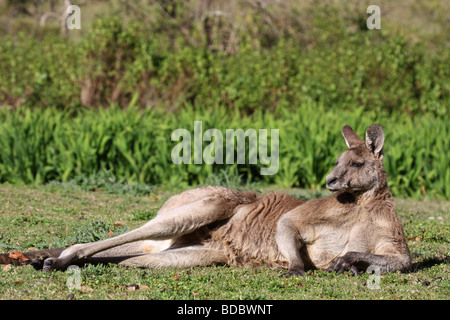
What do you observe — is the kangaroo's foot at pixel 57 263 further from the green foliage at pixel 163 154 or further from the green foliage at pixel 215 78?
the green foliage at pixel 215 78

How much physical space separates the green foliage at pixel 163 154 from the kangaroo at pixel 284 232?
3.68 m

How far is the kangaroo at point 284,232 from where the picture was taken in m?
4.76

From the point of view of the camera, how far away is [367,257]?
4637mm

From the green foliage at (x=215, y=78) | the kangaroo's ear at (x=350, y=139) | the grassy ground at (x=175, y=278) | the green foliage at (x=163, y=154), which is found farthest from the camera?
the green foliage at (x=215, y=78)

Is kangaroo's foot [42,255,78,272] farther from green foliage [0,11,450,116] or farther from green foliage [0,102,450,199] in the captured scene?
green foliage [0,11,450,116]

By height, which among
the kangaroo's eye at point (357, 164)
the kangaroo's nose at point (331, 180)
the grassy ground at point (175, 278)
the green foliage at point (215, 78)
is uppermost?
the green foliage at point (215, 78)

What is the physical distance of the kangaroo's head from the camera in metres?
4.77

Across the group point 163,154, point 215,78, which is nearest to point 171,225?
point 163,154

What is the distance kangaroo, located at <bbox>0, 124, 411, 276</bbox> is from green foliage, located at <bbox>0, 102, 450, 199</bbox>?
3683mm

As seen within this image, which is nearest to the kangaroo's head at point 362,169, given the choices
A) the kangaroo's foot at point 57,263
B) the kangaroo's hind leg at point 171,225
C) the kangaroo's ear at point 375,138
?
the kangaroo's ear at point 375,138

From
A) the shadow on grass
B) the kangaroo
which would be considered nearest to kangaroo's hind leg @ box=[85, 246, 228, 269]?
the kangaroo

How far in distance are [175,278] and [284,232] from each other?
91cm
